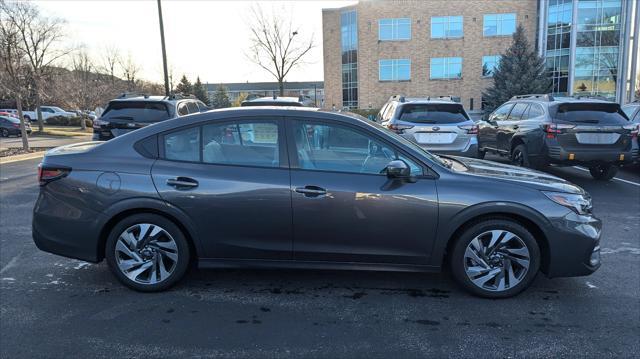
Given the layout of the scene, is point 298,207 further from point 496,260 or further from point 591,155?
point 591,155

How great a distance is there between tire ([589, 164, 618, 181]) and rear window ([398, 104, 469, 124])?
134 inches

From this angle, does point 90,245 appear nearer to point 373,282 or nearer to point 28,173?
point 373,282

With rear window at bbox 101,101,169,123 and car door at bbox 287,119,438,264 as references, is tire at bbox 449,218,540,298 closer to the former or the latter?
car door at bbox 287,119,438,264

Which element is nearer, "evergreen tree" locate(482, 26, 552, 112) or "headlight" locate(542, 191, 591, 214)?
"headlight" locate(542, 191, 591, 214)

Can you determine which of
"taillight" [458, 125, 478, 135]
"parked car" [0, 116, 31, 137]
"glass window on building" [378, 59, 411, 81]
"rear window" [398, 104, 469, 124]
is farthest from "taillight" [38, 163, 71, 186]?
"glass window on building" [378, 59, 411, 81]

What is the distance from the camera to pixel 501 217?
12.6 feet

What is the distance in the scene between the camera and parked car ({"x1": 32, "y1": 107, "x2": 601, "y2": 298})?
12.4ft

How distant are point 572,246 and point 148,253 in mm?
3501

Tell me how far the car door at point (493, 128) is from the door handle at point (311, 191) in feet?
27.8

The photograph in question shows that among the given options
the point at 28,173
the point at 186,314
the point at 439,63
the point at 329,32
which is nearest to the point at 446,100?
the point at 186,314

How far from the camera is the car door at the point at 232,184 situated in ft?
12.6

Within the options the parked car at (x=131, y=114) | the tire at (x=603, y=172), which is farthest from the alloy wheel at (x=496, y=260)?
the parked car at (x=131, y=114)

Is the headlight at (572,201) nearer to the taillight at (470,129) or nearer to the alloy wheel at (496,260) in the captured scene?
the alloy wheel at (496,260)

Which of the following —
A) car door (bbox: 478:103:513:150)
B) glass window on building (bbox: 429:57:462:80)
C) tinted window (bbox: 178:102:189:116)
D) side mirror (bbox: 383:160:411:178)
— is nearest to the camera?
side mirror (bbox: 383:160:411:178)
